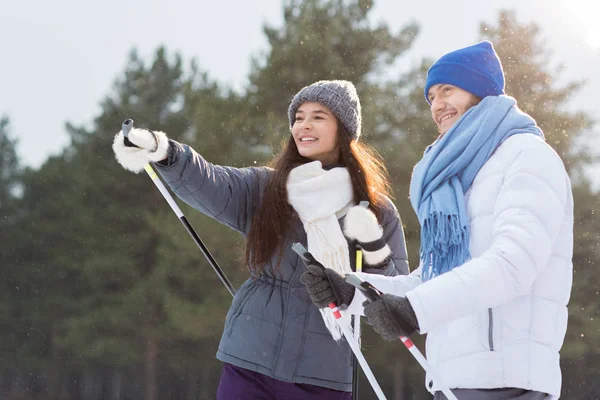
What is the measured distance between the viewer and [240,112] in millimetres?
16891

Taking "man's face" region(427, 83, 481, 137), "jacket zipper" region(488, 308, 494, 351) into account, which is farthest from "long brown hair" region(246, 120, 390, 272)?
"jacket zipper" region(488, 308, 494, 351)

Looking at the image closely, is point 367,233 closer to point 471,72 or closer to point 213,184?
point 213,184

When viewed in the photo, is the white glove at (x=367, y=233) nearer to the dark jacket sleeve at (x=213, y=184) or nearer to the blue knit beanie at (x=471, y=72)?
the dark jacket sleeve at (x=213, y=184)

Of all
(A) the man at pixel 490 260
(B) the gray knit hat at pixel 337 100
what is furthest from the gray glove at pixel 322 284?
(B) the gray knit hat at pixel 337 100

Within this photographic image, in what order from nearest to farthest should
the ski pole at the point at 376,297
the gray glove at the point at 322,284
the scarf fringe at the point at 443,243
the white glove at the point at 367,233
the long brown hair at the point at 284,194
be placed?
the ski pole at the point at 376,297 < the scarf fringe at the point at 443,243 < the gray glove at the point at 322,284 < the white glove at the point at 367,233 < the long brown hair at the point at 284,194

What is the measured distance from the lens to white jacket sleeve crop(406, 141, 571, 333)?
162cm

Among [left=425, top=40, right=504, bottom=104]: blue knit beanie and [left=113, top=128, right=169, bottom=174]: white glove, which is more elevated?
[left=113, top=128, right=169, bottom=174]: white glove

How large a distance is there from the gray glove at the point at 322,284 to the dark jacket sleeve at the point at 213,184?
98 cm

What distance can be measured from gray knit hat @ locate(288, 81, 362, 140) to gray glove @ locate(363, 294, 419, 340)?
175 centimetres

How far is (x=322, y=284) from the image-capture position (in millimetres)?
2082

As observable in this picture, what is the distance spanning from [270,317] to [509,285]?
4.73 feet

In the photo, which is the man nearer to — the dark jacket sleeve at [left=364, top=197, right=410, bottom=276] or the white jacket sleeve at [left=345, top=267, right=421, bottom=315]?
the white jacket sleeve at [left=345, top=267, right=421, bottom=315]

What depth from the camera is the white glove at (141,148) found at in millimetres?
2832

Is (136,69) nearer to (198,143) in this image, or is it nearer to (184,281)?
(198,143)
